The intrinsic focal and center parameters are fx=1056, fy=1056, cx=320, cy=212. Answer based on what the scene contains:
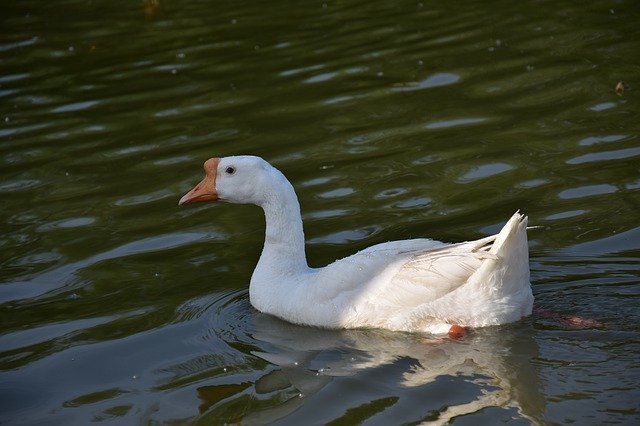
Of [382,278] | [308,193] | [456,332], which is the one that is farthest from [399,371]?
[308,193]

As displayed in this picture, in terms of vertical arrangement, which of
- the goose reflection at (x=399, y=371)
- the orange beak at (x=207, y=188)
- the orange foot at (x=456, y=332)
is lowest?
the goose reflection at (x=399, y=371)

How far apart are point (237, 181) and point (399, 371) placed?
82.5 inches

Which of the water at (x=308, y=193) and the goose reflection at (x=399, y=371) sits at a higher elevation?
the water at (x=308, y=193)

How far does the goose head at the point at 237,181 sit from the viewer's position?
7625mm

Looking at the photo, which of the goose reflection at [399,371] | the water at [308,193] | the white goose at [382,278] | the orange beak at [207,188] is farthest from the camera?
the orange beak at [207,188]

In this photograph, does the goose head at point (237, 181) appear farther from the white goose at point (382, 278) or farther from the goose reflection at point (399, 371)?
the goose reflection at point (399, 371)

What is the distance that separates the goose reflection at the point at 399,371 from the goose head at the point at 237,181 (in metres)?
1.06

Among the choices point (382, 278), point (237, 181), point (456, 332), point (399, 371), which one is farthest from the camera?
point (237, 181)

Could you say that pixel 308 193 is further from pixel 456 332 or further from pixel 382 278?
pixel 456 332

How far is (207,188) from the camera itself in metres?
7.77

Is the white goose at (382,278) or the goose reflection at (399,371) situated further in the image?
the white goose at (382,278)

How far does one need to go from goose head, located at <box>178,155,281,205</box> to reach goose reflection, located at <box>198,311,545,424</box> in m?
1.06

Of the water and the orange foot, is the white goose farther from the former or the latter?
the water

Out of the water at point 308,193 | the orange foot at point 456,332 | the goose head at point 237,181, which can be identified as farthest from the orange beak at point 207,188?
the orange foot at point 456,332
